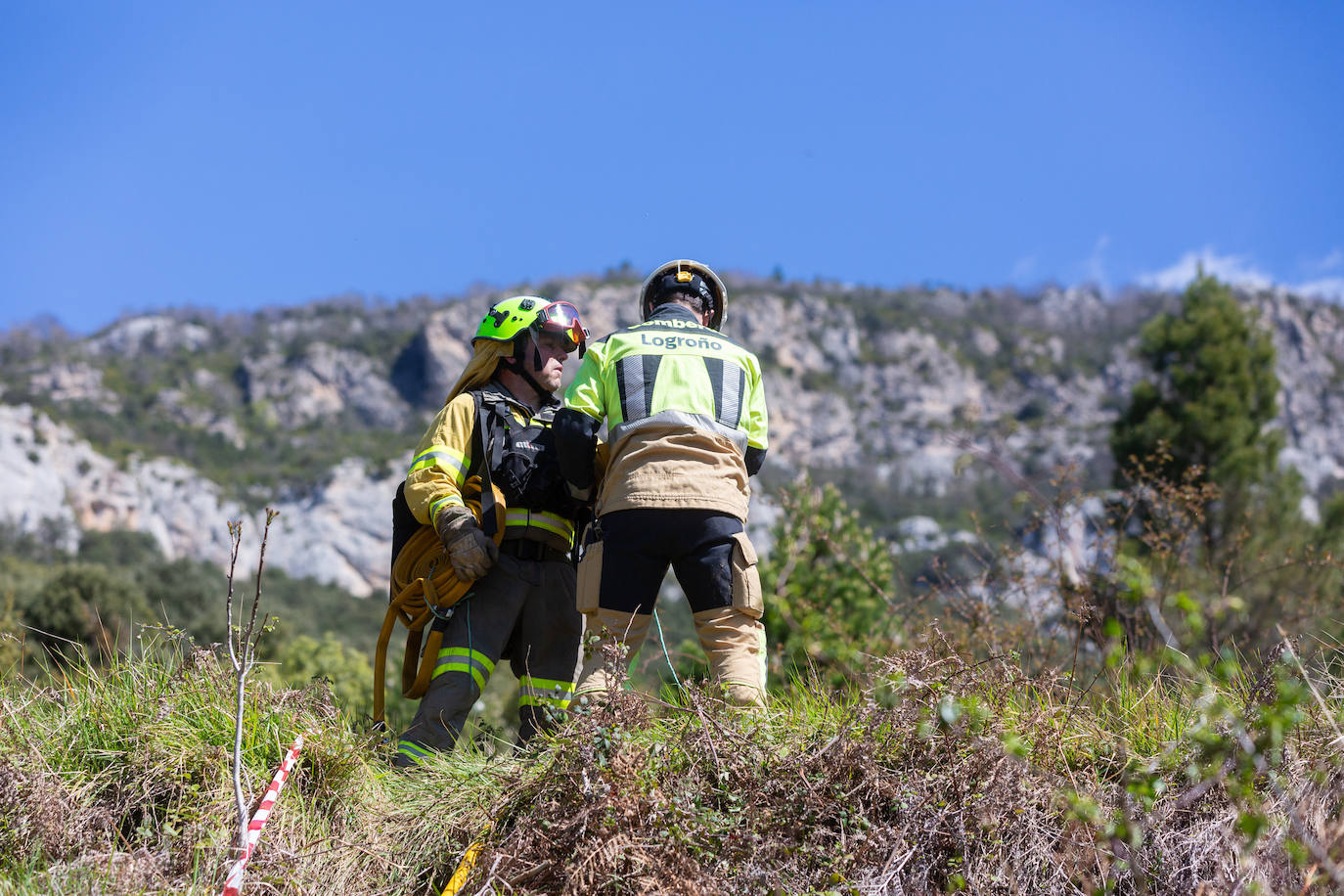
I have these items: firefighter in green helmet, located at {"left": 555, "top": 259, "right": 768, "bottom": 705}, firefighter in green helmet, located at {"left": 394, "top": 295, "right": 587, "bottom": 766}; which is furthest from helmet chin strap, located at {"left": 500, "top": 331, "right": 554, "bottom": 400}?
firefighter in green helmet, located at {"left": 555, "top": 259, "right": 768, "bottom": 705}

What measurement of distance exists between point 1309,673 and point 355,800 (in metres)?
3.24

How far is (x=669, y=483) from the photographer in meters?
4.09

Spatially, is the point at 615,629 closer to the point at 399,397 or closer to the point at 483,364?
the point at 483,364

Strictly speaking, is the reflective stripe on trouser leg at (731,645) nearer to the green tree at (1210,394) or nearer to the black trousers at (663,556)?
the black trousers at (663,556)

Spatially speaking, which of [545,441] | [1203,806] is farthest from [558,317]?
[1203,806]

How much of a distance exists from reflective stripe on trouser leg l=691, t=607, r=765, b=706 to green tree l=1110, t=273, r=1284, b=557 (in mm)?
18456

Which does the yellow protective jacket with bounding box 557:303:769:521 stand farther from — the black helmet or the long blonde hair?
the long blonde hair

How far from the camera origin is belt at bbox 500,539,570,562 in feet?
15.8

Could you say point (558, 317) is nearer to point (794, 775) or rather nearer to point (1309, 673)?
point (794, 775)

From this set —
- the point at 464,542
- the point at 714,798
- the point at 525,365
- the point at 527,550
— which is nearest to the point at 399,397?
the point at 525,365

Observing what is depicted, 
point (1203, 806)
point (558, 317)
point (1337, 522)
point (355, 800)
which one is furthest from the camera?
point (1337, 522)

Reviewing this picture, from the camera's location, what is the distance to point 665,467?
13.5 ft

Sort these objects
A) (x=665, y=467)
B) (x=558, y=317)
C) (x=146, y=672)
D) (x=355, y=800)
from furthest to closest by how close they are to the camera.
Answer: (x=558, y=317)
(x=665, y=467)
(x=146, y=672)
(x=355, y=800)

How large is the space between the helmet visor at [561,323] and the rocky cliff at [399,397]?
1985 inches
